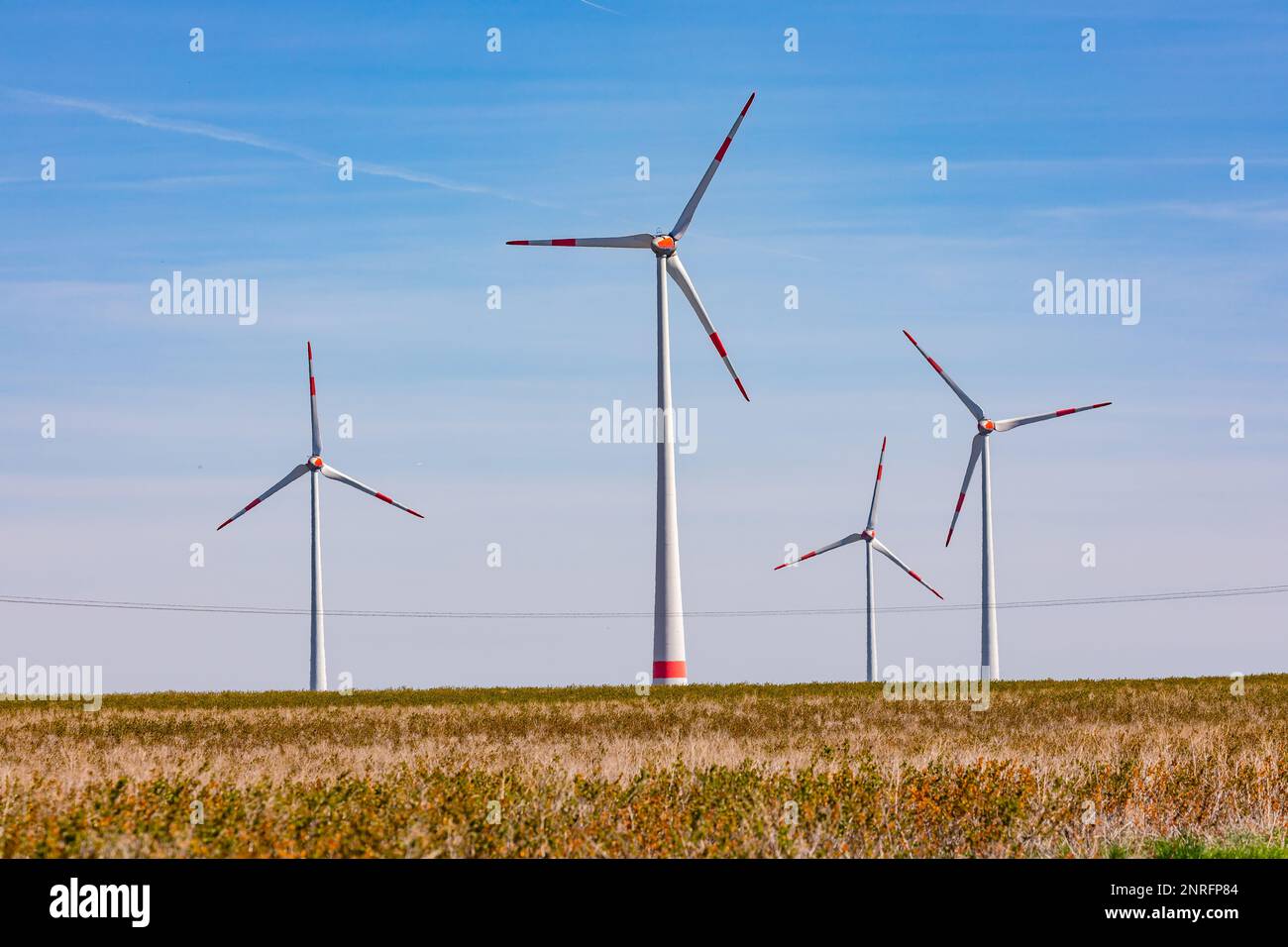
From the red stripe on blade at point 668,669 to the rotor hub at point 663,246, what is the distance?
16747mm

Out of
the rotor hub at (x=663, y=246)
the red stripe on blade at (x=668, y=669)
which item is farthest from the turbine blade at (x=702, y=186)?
the red stripe on blade at (x=668, y=669)

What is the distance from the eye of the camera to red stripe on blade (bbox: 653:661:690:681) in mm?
59453

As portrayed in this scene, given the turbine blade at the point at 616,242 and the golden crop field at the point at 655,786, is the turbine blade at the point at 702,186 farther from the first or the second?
the golden crop field at the point at 655,786

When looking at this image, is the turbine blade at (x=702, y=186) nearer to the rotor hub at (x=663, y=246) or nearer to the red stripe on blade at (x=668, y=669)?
the rotor hub at (x=663, y=246)

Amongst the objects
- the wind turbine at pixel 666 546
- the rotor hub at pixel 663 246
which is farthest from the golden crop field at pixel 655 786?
the rotor hub at pixel 663 246

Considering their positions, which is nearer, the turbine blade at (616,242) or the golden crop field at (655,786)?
the golden crop field at (655,786)

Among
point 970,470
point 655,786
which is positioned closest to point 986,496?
point 970,470

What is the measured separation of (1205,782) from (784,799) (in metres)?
7.13

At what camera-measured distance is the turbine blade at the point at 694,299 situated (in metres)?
60.7

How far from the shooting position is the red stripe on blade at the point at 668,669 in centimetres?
5945

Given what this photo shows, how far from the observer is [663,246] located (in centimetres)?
6356

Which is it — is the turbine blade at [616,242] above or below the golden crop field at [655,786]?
above

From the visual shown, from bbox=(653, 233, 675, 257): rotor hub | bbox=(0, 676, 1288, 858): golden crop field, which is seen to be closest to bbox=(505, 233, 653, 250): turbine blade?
bbox=(653, 233, 675, 257): rotor hub

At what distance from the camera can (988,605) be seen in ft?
246
